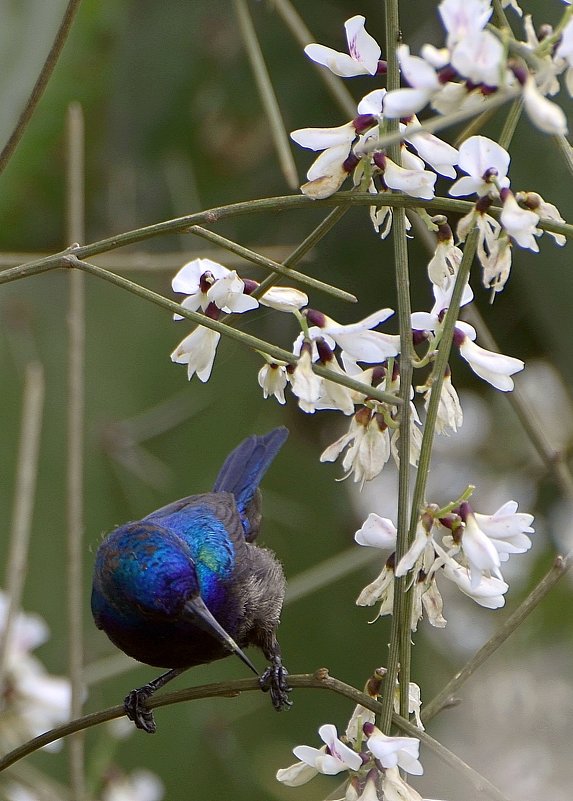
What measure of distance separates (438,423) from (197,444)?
4.30 ft

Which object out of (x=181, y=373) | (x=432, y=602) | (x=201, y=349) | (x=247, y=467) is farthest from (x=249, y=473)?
(x=432, y=602)

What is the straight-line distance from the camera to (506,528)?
2.62 feet

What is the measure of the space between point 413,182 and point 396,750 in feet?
1.25

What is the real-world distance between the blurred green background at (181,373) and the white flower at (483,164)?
43.0 inches

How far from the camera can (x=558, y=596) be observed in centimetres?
251

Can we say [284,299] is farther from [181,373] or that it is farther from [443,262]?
[181,373]

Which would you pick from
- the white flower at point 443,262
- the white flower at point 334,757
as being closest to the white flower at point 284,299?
the white flower at point 443,262

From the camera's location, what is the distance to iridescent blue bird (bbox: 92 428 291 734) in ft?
4.27

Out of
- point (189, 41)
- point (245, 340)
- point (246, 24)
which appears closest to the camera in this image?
point (245, 340)

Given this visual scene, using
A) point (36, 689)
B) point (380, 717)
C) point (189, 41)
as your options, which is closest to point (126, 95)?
point (189, 41)

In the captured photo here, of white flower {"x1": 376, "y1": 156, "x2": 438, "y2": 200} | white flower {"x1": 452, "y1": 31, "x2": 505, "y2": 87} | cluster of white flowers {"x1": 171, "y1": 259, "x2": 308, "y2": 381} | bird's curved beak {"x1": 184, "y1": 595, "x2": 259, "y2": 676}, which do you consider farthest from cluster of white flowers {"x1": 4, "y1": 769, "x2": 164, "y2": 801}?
white flower {"x1": 452, "y1": 31, "x2": 505, "y2": 87}

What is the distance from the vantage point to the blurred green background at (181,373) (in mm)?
2035

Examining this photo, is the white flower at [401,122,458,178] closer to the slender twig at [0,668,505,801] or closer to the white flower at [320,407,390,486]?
the white flower at [320,407,390,486]

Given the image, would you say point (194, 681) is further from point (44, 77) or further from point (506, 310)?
point (44, 77)
